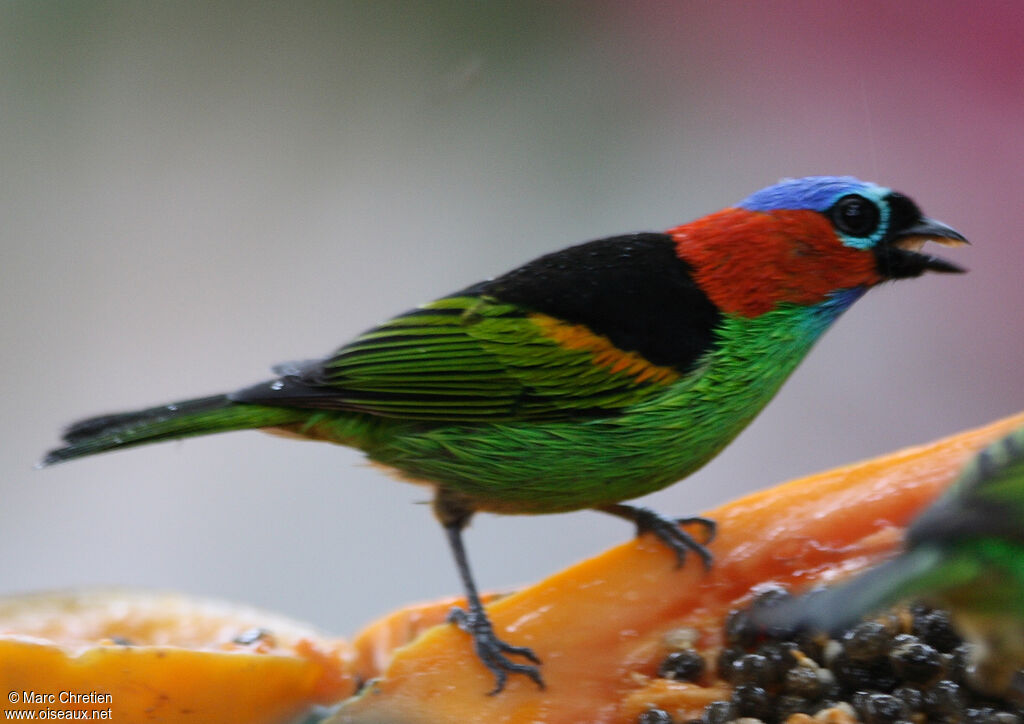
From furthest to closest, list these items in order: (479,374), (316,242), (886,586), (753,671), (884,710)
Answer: (316,242) → (479,374) → (753,671) → (884,710) → (886,586)

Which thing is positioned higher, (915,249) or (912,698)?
(915,249)

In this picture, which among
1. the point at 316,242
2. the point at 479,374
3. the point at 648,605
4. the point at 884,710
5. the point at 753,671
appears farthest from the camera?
the point at 316,242

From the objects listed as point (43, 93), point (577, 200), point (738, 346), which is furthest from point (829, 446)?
point (43, 93)

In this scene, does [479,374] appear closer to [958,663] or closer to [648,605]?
[648,605]

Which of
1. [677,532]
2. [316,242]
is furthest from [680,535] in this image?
[316,242]

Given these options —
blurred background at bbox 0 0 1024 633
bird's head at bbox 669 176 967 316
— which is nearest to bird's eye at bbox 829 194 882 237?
bird's head at bbox 669 176 967 316
